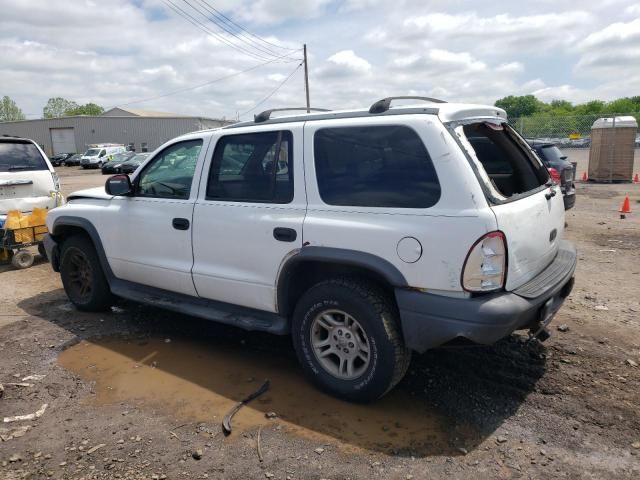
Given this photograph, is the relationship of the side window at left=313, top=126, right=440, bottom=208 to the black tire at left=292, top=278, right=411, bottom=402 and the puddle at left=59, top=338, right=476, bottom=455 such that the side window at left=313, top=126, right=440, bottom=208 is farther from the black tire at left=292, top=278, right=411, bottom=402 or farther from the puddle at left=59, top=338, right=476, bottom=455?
the puddle at left=59, top=338, right=476, bottom=455

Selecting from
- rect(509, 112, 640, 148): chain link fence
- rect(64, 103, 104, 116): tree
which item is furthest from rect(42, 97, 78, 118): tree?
rect(509, 112, 640, 148): chain link fence

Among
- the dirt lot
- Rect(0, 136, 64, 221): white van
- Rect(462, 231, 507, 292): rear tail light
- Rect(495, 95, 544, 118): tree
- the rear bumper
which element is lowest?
the dirt lot

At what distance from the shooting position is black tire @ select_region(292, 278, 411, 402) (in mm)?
3170

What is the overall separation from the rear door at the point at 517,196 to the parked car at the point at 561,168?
557 cm

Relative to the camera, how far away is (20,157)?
784cm

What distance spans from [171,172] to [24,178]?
4.58 m

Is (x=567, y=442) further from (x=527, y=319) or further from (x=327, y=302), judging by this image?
(x=327, y=302)

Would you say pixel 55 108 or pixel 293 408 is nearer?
pixel 293 408

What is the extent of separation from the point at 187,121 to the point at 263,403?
185 feet

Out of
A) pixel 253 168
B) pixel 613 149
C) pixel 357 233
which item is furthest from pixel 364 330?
pixel 613 149

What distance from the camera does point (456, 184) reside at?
2920 mm

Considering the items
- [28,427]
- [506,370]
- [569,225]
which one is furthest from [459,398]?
[569,225]

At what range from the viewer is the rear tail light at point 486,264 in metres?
2.85

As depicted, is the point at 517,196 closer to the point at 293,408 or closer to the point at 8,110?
the point at 293,408
